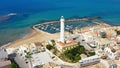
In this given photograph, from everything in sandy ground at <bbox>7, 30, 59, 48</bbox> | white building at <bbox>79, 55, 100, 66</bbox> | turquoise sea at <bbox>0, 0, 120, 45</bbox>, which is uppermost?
turquoise sea at <bbox>0, 0, 120, 45</bbox>

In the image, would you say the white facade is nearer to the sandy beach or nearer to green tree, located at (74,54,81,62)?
green tree, located at (74,54,81,62)

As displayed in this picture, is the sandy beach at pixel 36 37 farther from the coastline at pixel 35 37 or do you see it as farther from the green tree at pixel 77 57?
the green tree at pixel 77 57

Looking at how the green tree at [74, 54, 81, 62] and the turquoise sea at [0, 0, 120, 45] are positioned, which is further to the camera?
the turquoise sea at [0, 0, 120, 45]

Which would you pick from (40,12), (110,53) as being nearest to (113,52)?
(110,53)

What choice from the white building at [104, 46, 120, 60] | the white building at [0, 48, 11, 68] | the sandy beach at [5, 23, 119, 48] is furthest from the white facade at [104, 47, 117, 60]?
the white building at [0, 48, 11, 68]

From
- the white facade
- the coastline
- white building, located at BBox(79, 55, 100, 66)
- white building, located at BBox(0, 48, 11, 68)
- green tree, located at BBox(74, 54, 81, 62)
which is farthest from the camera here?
the coastline

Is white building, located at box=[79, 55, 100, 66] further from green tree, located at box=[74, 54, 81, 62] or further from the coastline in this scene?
the coastline

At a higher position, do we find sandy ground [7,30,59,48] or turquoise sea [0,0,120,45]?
turquoise sea [0,0,120,45]

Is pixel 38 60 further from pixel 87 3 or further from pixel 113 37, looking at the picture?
pixel 87 3

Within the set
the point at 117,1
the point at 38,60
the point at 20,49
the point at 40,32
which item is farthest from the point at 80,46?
the point at 117,1

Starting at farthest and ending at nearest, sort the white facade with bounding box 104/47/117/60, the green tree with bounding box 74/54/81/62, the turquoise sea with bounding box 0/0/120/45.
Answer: the turquoise sea with bounding box 0/0/120/45 → the white facade with bounding box 104/47/117/60 → the green tree with bounding box 74/54/81/62
